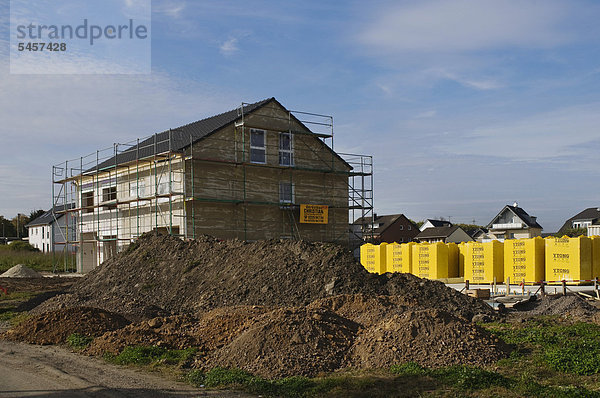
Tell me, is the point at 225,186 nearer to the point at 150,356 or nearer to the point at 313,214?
the point at 313,214

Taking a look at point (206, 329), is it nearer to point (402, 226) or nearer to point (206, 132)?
point (206, 132)

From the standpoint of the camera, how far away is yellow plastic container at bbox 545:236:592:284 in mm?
21156

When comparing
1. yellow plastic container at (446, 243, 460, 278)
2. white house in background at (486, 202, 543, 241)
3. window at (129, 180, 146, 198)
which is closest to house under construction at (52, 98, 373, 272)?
window at (129, 180, 146, 198)

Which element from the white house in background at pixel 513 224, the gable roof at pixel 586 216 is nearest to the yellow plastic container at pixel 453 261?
the white house in background at pixel 513 224

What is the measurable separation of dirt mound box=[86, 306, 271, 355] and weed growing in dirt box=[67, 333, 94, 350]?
404 millimetres

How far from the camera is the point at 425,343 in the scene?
29.7 feet

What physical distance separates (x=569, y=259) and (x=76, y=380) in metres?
18.5

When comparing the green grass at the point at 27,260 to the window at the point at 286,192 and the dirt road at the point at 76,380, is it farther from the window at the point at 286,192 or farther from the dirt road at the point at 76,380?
the dirt road at the point at 76,380

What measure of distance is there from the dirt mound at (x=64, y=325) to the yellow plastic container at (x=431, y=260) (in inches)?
603

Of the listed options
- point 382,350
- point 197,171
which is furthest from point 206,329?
point 197,171

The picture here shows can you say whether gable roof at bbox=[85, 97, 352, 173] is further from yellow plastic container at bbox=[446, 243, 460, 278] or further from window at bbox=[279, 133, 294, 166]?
yellow plastic container at bbox=[446, 243, 460, 278]

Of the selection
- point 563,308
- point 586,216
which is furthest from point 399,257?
point 586,216

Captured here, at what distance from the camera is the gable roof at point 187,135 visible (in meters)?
29.3

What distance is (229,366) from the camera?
9.06 m
